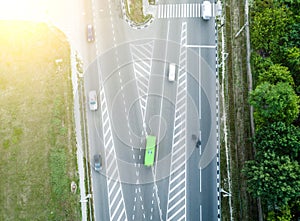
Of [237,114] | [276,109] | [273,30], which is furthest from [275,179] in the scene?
[273,30]

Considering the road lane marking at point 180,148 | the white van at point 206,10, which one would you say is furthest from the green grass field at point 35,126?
the white van at point 206,10

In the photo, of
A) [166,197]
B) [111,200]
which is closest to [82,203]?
[111,200]

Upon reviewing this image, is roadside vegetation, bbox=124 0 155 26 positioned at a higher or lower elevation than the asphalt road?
higher

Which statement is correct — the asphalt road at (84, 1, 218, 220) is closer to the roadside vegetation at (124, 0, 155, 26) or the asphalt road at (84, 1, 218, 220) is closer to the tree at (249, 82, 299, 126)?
the roadside vegetation at (124, 0, 155, 26)

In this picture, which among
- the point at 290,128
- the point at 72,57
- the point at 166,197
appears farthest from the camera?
the point at 72,57

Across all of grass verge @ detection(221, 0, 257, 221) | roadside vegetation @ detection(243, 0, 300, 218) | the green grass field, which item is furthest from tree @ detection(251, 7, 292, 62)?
the green grass field

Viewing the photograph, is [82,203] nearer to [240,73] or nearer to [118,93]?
[118,93]

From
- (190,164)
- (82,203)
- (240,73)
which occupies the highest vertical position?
(240,73)
